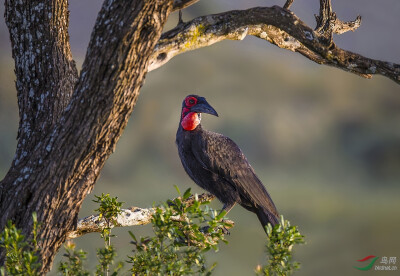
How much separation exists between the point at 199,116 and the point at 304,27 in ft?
4.21

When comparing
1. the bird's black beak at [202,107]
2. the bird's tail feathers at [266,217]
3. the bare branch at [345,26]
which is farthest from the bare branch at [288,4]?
the bird's tail feathers at [266,217]

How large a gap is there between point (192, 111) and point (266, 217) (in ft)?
3.58

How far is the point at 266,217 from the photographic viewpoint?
15.0ft

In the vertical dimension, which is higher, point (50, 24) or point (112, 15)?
point (50, 24)

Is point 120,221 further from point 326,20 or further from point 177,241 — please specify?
point 326,20

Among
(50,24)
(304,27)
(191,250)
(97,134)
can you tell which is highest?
→ (304,27)

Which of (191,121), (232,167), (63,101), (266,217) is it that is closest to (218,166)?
(232,167)

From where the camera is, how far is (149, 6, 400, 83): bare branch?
385 cm

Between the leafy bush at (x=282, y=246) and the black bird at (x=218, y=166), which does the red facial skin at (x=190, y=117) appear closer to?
the black bird at (x=218, y=166)

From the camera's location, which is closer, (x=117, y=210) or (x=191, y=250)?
(x=191, y=250)

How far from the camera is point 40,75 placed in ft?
13.0

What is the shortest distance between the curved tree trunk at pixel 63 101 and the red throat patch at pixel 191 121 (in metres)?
1.15

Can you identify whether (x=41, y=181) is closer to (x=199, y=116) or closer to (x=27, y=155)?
(x=27, y=155)

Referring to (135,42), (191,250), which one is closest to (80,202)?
(191,250)
